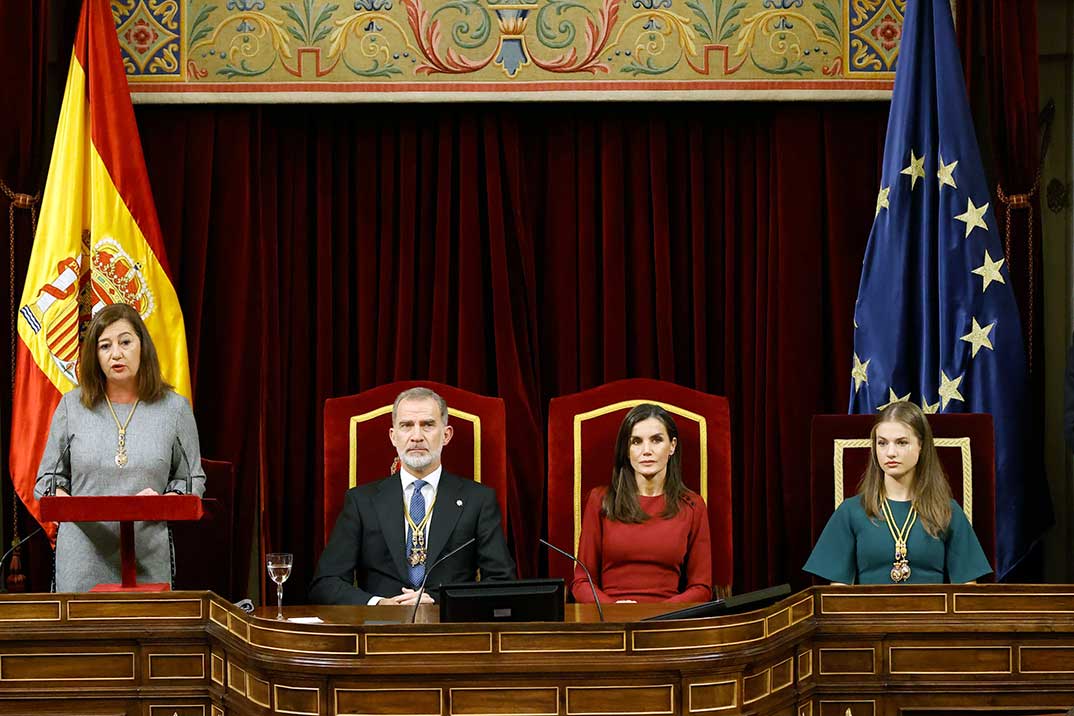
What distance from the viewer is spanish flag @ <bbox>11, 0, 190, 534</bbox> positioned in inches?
203

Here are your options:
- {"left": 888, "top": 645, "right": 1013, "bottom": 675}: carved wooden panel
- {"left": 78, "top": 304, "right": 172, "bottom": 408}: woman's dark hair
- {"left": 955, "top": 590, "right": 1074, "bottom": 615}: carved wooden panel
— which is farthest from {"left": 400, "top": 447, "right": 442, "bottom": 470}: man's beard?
{"left": 955, "top": 590, "right": 1074, "bottom": 615}: carved wooden panel

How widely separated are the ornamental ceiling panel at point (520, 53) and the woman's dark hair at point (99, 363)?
64.6 inches

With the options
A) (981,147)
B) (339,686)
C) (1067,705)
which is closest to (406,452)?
(339,686)

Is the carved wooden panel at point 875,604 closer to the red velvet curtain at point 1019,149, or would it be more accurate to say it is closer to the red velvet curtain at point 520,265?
the red velvet curtain at point 1019,149

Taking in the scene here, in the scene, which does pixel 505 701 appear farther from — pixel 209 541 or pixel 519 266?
pixel 519 266

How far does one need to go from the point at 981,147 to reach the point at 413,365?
8.28ft

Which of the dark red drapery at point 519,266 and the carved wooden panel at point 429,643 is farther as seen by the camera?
the dark red drapery at point 519,266

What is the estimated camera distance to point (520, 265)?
588 cm

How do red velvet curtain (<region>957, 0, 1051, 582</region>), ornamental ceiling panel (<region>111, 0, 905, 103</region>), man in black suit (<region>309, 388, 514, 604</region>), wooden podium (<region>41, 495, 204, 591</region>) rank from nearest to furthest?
wooden podium (<region>41, 495, 204, 591</region>) → man in black suit (<region>309, 388, 514, 604</region>) → red velvet curtain (<region>957, 0, 1051, 582</region>) → ornamental ceiling panel (<region>111, 0, 905, 103</region>)

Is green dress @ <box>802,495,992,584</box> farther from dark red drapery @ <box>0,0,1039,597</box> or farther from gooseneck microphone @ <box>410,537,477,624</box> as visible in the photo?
dark red drapery @ <box>0,0,1039,597</box>

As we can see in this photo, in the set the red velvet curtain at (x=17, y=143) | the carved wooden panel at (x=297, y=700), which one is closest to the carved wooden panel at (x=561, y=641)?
the carved wooden panel at (x=297, y=700)

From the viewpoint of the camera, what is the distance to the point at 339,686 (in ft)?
11.5

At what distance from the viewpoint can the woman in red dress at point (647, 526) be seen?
454 cm

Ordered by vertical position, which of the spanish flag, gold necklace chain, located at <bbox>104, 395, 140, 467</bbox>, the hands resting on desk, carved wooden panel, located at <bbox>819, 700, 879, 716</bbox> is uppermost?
the spanish flag
